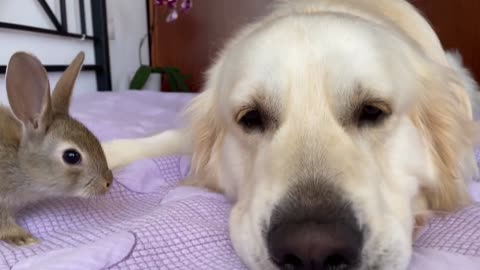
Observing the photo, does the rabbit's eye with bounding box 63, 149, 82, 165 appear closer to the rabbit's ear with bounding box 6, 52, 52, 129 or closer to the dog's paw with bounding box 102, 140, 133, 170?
the rabbit's ear with bounding box 6, 52, 52, 129

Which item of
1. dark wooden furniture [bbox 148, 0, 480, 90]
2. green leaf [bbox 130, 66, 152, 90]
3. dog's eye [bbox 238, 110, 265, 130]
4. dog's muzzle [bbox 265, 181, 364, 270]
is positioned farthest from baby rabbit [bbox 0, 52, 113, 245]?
dark wooden furniture [bbox 148, 0, 480, 90]

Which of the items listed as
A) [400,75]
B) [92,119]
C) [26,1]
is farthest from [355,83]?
[26,1]

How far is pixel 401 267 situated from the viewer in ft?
3.04

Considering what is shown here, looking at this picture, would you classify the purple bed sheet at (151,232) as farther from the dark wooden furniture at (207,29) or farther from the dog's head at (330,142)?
the dark wooden furniture at (207,29)

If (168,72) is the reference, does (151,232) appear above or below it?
above

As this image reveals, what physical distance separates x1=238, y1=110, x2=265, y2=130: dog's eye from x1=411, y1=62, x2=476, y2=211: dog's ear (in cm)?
38

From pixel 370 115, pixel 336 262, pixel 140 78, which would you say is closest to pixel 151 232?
pixel 336 262

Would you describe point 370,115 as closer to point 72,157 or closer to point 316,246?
point 316,246

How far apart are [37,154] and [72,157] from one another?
7 cm

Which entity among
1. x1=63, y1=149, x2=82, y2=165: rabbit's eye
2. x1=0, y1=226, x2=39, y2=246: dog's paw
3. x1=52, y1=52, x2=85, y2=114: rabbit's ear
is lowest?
x1=0, y1=226, x2=39, y2=246: dog's paw

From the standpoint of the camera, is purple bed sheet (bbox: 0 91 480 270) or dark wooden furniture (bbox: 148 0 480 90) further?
dark wooden furniture (bbox: 148 0 480 90)

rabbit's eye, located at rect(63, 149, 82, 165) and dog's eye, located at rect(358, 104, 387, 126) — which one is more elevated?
dog's eye, located at rect(358, 104, 387, 126)

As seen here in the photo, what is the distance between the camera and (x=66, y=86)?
1.25 meters

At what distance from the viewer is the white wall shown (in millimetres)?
2789
